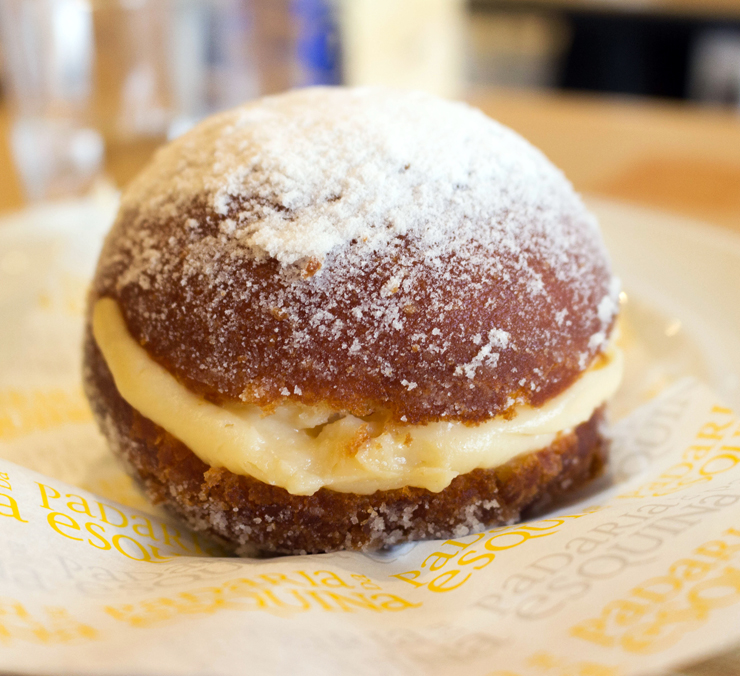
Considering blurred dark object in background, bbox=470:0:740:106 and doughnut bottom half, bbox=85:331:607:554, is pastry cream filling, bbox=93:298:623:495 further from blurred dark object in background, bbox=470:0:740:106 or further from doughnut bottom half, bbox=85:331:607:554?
blurred dark object in background, bbox=470:0:740:106

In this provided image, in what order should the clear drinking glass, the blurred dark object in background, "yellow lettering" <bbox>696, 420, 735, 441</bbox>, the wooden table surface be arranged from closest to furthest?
1. "yellow lettering" <bbox>696, 420, 735, 441</bbox>
2. the clear drinking glass
3. the wooden table surface
4. the blurred dark object in background

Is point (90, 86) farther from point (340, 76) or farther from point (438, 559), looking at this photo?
point (438, 559)

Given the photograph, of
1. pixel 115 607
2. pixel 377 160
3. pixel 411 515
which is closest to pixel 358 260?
pixel 377 160

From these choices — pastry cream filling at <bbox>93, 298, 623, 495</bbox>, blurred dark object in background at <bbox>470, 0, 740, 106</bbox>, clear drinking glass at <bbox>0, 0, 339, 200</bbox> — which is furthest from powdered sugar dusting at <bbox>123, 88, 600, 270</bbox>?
blurred dark object in background at <bbox>470, 0, 740, 106</bbox>

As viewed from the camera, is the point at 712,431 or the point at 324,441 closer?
the point at 324,441

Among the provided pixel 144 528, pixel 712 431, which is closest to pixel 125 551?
pixel 144 528

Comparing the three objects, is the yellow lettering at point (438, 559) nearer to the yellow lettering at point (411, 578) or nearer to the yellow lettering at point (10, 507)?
the yellow lettering at point (411, 578)

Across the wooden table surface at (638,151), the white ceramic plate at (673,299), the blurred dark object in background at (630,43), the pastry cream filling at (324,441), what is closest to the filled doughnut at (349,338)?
the pastry cream filling at (324,441)

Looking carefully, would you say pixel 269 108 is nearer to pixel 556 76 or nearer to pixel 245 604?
pixel 245 604
